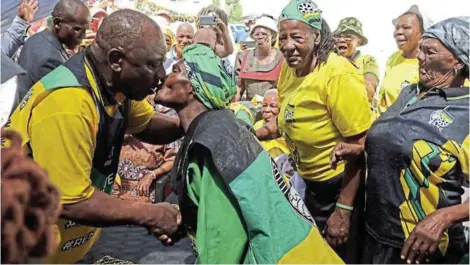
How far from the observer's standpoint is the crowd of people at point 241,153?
222cm

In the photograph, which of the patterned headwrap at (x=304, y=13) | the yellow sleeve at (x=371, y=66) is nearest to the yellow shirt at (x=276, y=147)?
the patterned headwrap at (x=304, y=13)

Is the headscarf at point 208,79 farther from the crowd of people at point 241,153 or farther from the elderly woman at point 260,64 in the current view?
the elderly woman at point 260,64

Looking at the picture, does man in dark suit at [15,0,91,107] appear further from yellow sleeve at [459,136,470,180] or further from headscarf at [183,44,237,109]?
yellow sleeve at [459,136,470,180]

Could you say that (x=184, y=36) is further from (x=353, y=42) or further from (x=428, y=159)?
(x=428, y=159)

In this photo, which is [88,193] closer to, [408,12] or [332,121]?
[332,121]

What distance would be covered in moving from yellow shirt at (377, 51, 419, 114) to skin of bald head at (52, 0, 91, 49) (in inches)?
101

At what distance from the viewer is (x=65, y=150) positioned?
222 cm

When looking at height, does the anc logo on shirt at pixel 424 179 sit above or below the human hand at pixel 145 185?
above

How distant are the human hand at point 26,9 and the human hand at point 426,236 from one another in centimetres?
415

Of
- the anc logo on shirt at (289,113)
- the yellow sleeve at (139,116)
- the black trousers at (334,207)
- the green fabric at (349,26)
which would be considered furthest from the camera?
the green fabric at (349,26)

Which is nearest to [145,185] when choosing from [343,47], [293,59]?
[293,59]

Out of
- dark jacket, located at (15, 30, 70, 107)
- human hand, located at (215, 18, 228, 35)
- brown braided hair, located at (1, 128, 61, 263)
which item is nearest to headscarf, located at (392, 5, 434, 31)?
human hand, located at (215, 18, 228, 35)

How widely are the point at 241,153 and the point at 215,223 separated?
0.89 feet

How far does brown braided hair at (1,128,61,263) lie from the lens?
123 cm
